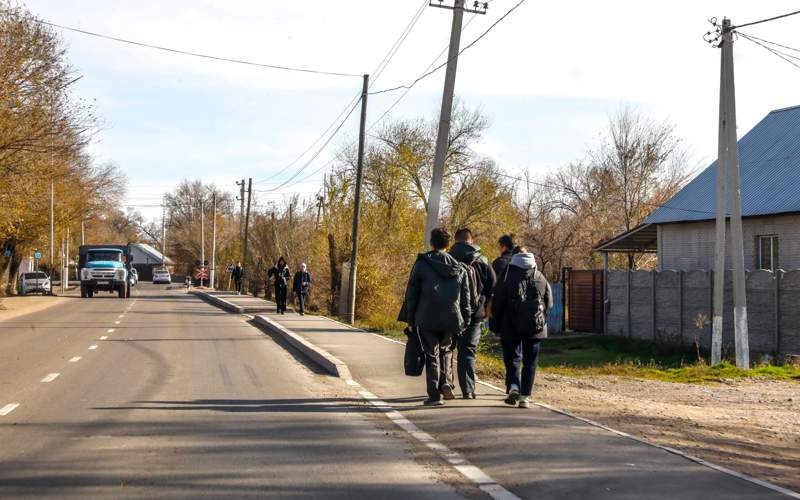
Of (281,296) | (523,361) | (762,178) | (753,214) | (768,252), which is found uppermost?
(762,178)

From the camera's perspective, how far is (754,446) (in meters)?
8.45

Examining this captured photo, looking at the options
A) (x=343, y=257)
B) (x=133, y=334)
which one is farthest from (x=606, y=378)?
(x=343, y=257)

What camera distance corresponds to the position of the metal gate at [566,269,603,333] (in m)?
31.9

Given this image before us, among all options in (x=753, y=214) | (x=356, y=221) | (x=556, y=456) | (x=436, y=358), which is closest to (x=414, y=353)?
(x=436, y=358)

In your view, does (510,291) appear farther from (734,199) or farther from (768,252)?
(768,252)

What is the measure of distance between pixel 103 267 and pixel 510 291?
43.7 m

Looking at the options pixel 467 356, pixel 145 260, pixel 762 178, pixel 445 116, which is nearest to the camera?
pixel 467 356

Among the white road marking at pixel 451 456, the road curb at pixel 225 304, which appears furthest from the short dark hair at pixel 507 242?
the road curb at pixel 225 304

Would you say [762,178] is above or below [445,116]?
above

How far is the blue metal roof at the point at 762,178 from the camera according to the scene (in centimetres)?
2881

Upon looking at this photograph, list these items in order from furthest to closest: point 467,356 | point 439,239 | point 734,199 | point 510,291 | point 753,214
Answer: point 753,214
point 734,199
point 467,356
point 439,239
point 510,291

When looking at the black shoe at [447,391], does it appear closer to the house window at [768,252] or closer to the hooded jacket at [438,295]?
the hooded jacket at [438,295]

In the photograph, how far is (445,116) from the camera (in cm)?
1753

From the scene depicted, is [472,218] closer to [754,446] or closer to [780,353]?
[780,353]
